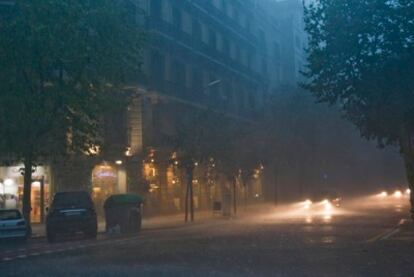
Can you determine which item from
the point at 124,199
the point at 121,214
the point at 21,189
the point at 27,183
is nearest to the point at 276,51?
the point at 21,189

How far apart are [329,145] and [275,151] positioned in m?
7.73

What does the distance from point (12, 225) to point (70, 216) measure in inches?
84.5

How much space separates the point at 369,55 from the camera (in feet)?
80.6

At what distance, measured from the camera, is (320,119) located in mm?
61438

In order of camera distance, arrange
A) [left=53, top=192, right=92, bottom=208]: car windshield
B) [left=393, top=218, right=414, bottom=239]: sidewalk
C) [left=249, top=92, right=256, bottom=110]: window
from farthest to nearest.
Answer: [left=249, top=92, right=256, bottom=110]: window, [left=53, top=192, right=92, bottom=208]: car windshield, [left=393, top=218, right=414, bottom=239]: sidewalk

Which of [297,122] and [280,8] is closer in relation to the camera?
[297,122]

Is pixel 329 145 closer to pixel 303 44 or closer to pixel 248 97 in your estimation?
pixel 248 97

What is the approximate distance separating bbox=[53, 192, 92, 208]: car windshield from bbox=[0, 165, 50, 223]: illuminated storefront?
9.19m

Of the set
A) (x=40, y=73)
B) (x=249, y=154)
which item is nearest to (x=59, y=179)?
(x=40, y=73)

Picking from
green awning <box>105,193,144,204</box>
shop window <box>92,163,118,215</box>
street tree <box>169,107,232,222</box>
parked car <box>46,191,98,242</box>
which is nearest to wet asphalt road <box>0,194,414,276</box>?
parked car <box>46,191,98,242</box>

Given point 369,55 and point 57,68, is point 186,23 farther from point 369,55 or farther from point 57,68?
point 369,55

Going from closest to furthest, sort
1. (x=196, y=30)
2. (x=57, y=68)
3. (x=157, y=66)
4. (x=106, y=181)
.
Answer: (x=57, y=68) < (x=106, y=181) < (x=157, y=66) < (x=196, y=30)

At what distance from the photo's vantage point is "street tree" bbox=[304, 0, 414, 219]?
23438 mm

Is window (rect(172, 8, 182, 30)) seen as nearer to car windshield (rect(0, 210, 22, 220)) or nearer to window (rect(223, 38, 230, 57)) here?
window (rect(223, 38, 230, 57))
